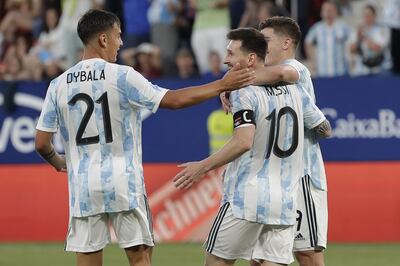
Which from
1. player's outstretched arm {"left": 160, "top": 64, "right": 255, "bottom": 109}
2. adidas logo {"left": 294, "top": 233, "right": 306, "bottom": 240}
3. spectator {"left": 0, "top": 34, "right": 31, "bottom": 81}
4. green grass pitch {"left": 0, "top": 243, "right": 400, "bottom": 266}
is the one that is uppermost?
spectator {"left": 0, "top": 34, "right": 31, "bottom": 81}

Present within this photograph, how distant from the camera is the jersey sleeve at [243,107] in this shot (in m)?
7.77

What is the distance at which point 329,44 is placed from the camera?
16625mm

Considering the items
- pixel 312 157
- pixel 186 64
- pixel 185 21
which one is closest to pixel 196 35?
pixel 185 21

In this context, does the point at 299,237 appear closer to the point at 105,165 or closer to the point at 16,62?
the point at 105,165

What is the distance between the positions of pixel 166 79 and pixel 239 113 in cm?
871

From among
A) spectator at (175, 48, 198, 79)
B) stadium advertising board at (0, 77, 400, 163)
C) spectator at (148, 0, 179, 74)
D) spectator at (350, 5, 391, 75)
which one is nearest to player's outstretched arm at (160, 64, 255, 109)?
stadium advertising board at (0, 77, 400, 163)

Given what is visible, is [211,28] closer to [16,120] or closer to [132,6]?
[132,6]

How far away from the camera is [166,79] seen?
16.5 m

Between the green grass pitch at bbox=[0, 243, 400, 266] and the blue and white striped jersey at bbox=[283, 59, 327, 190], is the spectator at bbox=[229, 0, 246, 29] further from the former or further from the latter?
the blue and white striped jersey at bbox=[283, 59, 327, 190]

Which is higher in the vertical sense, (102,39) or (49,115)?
(102,39)

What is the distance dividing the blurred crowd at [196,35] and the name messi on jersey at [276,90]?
814 centimetres

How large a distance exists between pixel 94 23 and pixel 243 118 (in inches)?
48.3

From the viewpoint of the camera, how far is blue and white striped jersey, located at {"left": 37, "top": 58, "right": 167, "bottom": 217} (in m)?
7.80

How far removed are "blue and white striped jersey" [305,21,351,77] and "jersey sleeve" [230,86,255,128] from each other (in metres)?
8.92
